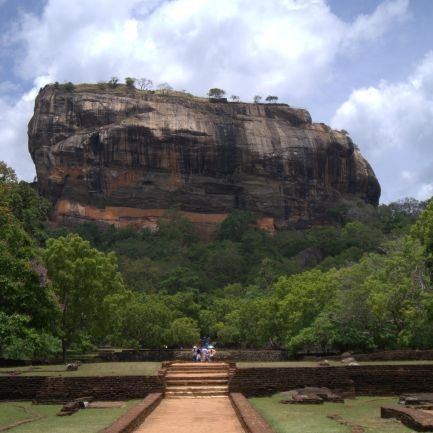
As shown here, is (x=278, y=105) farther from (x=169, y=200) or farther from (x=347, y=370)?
(x=347, y=370)

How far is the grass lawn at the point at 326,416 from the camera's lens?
453 inches

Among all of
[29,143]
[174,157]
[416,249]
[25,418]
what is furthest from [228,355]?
[29,143]

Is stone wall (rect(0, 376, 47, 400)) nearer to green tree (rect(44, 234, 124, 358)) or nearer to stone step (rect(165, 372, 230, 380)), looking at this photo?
stone step (rect(165, 372, 230, 380))

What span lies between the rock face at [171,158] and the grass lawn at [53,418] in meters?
78.5

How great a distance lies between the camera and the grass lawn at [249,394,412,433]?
11500mm

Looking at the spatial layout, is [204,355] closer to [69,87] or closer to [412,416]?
[412,416]

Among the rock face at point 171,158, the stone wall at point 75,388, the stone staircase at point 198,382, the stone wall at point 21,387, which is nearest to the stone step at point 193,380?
the stone staircase at point 198,382

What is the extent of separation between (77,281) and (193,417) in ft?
53.5

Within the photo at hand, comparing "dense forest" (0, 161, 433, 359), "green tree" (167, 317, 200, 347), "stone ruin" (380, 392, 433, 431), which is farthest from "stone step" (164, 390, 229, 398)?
"green tree" (167, 317, 200, 347)

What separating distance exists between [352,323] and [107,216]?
71.2 metres

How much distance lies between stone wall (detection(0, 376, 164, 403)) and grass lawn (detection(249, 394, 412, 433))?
Answer: 2967mm

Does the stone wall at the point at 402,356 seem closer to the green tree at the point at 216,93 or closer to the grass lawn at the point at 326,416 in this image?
the grass lawn at the point at 326,416

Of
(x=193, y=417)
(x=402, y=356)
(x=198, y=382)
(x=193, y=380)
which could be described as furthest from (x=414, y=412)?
(x=402, y=356)

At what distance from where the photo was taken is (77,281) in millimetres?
29344
